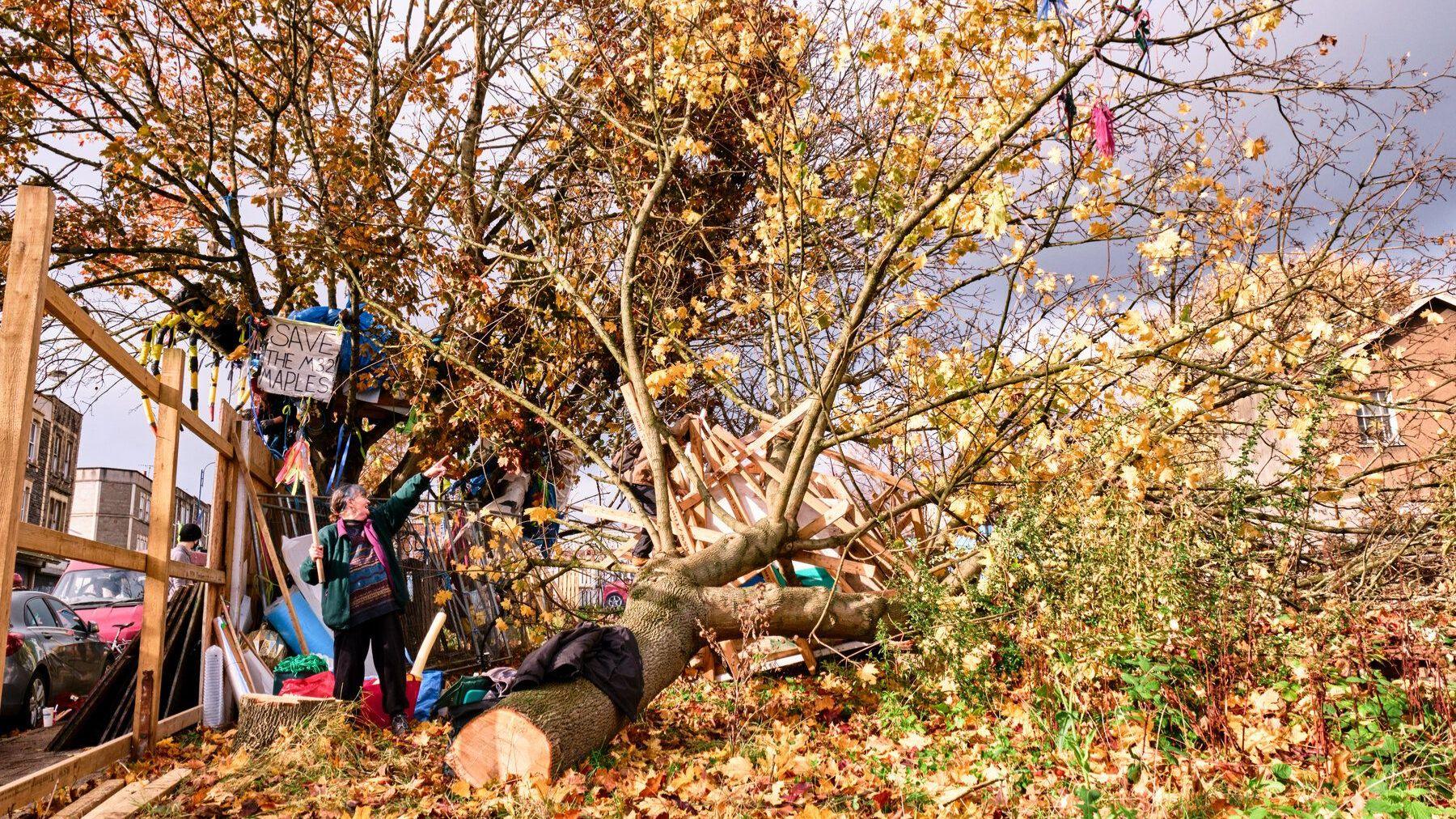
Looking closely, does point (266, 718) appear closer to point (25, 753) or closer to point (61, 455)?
point (25, 753)

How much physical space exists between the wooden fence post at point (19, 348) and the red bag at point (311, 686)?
2.99 metres

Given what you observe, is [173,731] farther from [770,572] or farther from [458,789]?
[770,572]

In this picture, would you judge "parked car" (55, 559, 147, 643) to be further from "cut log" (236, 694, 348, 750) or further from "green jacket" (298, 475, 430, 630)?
"cut log" (236, 694, 348, 750)

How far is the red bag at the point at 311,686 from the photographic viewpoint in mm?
7152

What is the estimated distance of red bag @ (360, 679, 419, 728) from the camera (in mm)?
6934

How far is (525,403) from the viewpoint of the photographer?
846cm

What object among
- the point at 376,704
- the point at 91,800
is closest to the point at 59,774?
the point at 91,800

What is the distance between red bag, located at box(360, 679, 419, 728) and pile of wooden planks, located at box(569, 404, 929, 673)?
7.78 ft

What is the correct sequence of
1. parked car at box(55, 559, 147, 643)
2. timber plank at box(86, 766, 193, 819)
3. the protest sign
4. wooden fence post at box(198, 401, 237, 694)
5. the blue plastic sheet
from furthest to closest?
parked car at box(55, 559, 147, 643) < the protest sign < wooden fence post at box(198, 401, 237, 694) < the blue plastic sheet < timber plank at box(86, 766, 193, 819)

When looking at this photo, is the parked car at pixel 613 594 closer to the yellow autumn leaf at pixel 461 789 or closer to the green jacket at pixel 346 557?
the green jacket at pixel 346 557

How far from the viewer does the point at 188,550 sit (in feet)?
34.2

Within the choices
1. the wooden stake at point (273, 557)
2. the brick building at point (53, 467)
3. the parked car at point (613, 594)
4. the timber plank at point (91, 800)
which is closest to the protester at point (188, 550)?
the wooden stake at point (273, 557)

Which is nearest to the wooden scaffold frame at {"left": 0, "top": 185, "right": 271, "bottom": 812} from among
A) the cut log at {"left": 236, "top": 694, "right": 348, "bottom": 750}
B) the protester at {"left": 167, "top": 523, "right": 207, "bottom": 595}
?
the cut log at {"left": 236, "top": 694, "right": 348, "bottom": 750}

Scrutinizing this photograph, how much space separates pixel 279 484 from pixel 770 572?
5.07 metres
